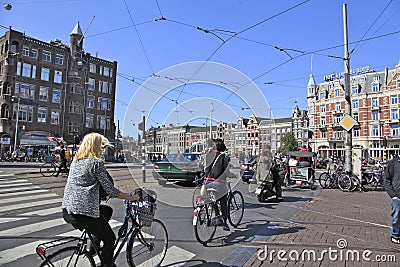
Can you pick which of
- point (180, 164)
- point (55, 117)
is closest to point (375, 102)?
point (55, 117)

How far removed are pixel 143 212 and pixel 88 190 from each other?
3.26 feet

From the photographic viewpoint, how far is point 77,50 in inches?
1713

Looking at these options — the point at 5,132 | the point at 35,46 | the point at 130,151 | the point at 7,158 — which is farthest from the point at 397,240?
the point at 35,46

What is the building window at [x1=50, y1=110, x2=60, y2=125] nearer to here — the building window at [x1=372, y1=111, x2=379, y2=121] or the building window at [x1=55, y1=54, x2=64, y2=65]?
the building window at [x1=55, y1=54, x2=64, y2=65]

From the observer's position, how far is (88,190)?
9.82ft

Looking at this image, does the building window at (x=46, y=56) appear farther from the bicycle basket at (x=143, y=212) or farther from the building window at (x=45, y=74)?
the bicycle basket at (x=143, y=212)

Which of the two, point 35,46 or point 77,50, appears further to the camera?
point 77,50

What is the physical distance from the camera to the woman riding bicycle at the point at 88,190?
2.97m

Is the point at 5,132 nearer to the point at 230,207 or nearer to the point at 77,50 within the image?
the point at 77,50

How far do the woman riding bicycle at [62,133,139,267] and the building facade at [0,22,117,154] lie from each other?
118 ft

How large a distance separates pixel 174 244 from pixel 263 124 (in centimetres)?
313

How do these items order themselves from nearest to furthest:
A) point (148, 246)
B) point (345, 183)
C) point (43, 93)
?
point (148, 246) → point (345, 183) → point (43, 93)

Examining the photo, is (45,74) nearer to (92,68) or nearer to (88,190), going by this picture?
(92,68)

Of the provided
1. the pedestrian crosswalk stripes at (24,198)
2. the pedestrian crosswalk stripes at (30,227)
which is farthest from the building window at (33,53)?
the pedestrian crosswalk stripes at (24,198)
